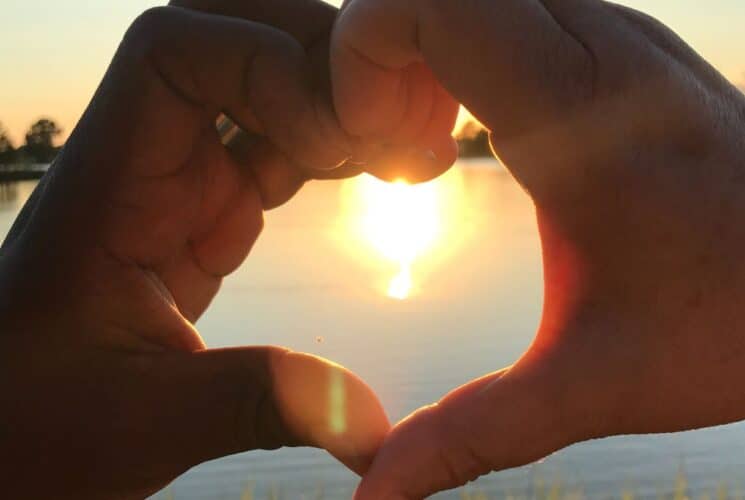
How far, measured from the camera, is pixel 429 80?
1.08 meters

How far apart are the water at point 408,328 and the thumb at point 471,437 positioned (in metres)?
3.65

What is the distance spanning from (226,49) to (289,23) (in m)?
0.17

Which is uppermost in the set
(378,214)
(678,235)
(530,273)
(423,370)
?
(678,235)

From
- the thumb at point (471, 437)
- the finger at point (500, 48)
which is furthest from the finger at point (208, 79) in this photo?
the thumb at point (471, 437)

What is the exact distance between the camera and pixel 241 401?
1001 mm

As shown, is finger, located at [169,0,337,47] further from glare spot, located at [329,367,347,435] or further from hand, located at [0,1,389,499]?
glare spot, located at [329,367,347,435]

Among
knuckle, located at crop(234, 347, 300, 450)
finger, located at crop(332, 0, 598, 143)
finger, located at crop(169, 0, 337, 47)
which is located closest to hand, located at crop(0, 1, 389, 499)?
knuckle, located at crop(234, 347, 300, 450)

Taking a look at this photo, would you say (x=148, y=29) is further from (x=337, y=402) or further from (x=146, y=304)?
(x=337, y=402)

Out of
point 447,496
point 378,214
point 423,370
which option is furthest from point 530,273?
point 378,214

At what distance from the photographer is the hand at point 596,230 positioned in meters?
0.79

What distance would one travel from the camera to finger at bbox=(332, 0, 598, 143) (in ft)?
2.71

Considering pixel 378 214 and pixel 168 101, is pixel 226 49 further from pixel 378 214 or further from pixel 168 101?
pixel 378 214

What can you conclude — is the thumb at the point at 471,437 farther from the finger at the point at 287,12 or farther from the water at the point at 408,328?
the water at the point at 408,328

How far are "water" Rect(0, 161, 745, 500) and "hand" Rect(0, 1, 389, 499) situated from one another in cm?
343
